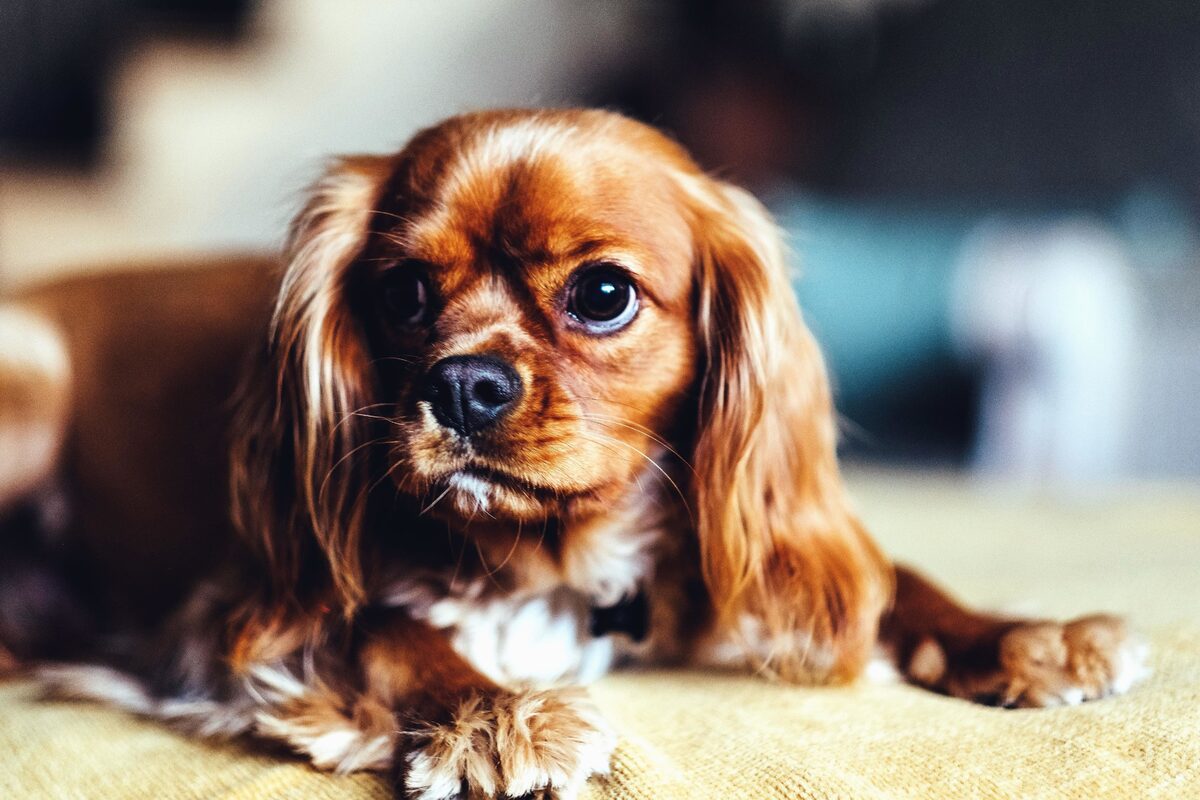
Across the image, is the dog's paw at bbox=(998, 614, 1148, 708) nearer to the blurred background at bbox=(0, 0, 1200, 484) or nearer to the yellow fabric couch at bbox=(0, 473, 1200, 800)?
the yellow fabric couch at bbox=(0, 473, 1200, 800)

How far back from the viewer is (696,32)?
5.38m

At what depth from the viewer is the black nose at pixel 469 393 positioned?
126 cm

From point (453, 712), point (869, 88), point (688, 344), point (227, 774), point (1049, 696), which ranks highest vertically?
point (869, 88)

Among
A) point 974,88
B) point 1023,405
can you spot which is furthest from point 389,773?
point 974,88

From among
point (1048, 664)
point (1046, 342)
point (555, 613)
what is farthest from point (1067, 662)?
point (1046, 342)

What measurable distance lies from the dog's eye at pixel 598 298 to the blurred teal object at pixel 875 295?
231cm

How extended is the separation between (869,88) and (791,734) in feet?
15.1

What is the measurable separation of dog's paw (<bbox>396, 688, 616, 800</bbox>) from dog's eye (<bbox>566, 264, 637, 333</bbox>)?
0.50 m

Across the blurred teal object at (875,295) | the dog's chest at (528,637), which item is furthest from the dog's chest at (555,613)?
the blurred teal object at (875,295)

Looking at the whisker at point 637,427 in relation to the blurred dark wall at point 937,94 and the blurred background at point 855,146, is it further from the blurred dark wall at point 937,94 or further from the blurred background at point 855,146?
the blurred dark wall at point 937,94

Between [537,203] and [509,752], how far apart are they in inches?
27.3

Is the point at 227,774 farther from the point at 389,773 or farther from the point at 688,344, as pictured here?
the point at 688,344

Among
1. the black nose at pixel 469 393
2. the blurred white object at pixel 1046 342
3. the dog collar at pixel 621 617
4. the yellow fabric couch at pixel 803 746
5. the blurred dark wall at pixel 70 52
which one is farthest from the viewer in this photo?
the blurred dark wall at pixel 70 52

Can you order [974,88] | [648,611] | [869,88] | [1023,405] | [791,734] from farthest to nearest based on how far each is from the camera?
[869,88] < [974,88] < [1023,405] < [648,611] < [791,734]
